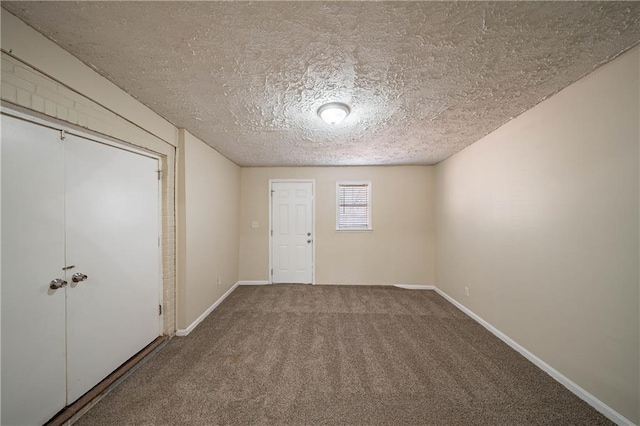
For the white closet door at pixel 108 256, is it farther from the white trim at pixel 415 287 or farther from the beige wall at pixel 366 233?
the white trim at pixel 415 287

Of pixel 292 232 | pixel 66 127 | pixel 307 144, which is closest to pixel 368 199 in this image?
pixel 292 232

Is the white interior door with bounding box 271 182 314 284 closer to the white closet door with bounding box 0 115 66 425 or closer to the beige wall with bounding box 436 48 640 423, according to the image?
the beige wall with bounding box 436 48 640 423

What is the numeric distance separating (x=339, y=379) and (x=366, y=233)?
9.12 ft

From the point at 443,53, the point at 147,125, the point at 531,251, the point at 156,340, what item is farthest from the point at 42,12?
the point at 531,251

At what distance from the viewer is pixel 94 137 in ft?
5.44

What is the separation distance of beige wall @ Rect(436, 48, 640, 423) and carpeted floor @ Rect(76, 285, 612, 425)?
32cm

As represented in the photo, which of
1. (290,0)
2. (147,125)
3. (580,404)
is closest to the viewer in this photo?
(290,0)

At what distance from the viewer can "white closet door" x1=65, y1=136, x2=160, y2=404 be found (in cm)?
153

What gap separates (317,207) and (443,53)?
3.26 meters

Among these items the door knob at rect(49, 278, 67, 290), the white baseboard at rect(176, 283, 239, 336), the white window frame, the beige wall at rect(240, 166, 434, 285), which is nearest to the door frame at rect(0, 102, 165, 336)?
the white baseboard at rect(176, 283, 239, 336)

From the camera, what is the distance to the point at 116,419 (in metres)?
1.46

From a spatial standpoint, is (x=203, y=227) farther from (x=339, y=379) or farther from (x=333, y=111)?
(x=339, y=379)

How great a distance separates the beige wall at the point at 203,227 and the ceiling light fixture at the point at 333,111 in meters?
1.74

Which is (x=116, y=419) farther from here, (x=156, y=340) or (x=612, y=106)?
(x=612, y=106)
